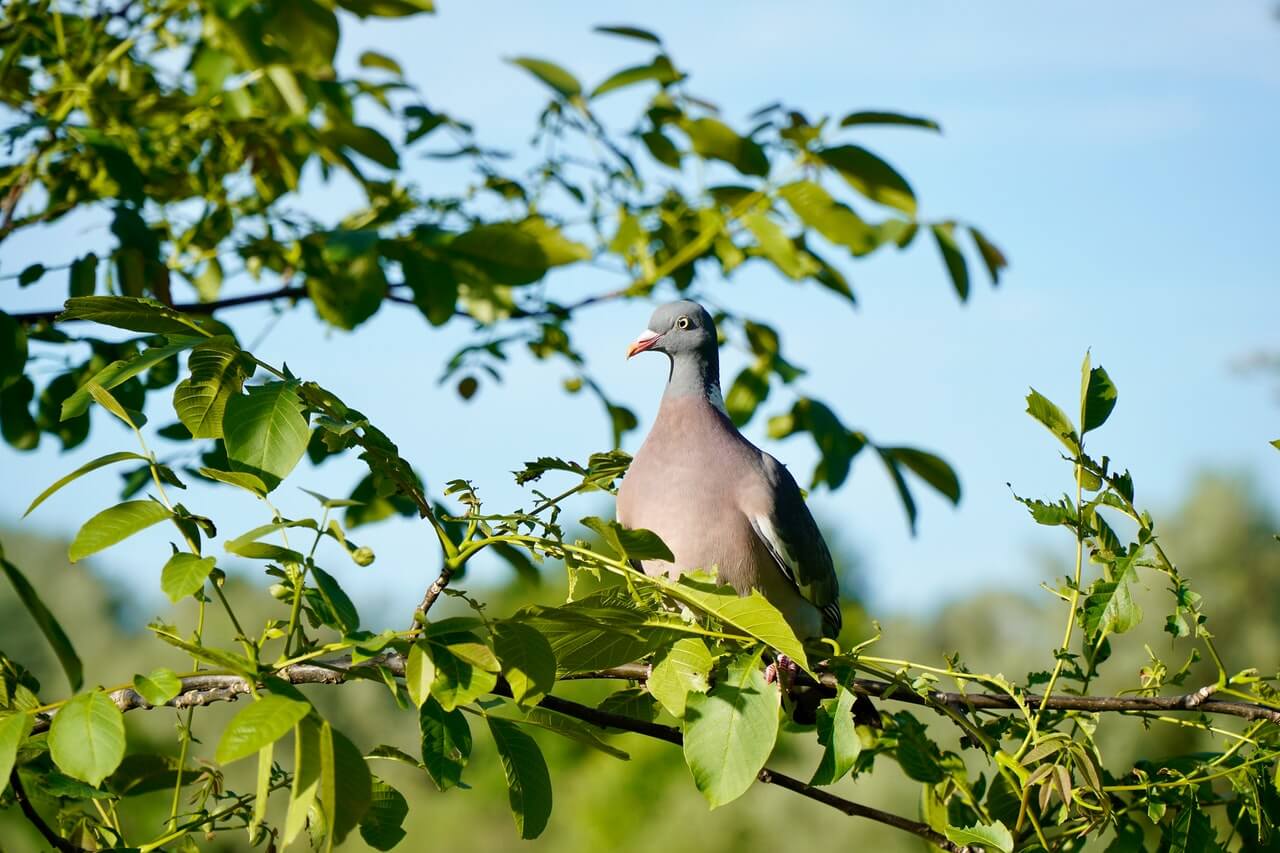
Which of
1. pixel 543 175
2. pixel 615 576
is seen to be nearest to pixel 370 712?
pixel 543 175

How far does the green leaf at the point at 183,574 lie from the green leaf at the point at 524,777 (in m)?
0.37

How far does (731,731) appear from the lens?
117cm

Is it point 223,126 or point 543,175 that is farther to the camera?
point 543,175

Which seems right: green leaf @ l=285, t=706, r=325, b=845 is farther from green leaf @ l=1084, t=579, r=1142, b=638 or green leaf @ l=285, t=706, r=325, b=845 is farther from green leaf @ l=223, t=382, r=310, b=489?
green leaf @ l=1084, t=579, r=1142, b=638

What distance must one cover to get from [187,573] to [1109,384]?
956mm

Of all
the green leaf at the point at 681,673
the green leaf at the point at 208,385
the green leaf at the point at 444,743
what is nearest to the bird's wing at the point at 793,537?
the green leaf at the point at 681,673

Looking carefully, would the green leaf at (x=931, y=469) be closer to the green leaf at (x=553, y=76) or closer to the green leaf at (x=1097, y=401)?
the green leaf at (x=553, y=76)

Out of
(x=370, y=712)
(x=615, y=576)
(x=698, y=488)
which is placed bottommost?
(x=370, y=712)

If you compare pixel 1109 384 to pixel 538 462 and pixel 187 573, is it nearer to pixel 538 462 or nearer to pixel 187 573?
pixel 538 462

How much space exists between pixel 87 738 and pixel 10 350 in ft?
3.85

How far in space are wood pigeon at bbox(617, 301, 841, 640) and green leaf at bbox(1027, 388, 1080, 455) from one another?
2.72ft

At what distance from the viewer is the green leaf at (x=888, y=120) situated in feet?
7.45

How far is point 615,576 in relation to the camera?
1379 mm

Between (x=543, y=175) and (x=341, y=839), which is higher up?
(x=341, y=839)
